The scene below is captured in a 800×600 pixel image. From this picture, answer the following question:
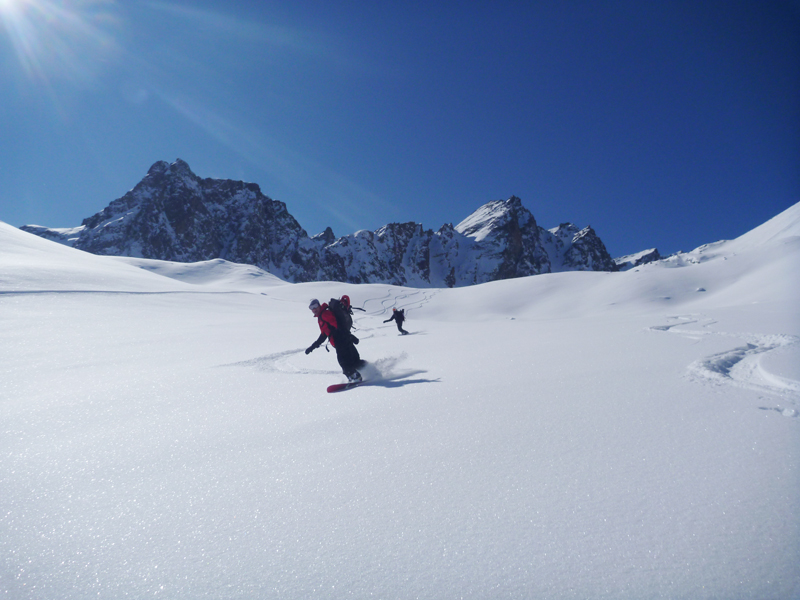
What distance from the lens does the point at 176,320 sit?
13375mm

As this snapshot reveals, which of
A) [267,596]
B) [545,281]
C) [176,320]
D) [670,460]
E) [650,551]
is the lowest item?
[267,596]

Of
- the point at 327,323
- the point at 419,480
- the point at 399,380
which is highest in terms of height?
the point at 327,323

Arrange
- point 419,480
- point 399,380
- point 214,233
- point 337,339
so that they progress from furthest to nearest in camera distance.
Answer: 1. point 214,233
2. point 337,339
3. point 399,380
4. point 419,480

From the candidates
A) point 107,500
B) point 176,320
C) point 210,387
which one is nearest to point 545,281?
point 176,320

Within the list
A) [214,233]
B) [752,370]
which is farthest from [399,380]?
[214,233]

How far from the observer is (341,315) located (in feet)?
21.7

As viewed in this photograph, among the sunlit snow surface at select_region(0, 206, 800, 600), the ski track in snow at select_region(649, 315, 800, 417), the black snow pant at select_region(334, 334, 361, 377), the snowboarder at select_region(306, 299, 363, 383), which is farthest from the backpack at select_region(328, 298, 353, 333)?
the ski track in snow at select_region(649, 315, 800, 417)

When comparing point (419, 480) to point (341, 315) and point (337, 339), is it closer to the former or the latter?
point (337, 339)

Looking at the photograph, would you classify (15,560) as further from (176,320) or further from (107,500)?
(176,320)

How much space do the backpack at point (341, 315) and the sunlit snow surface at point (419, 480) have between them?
1.07 m

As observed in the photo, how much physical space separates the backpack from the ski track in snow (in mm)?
4839

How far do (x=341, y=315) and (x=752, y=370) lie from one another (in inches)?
222

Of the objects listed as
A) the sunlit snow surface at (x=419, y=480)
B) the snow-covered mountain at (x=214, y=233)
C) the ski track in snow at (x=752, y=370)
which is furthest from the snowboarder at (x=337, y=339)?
the snow-covered mountain at (x=214, y=233)

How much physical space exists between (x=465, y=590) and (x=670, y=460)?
1.60 m
